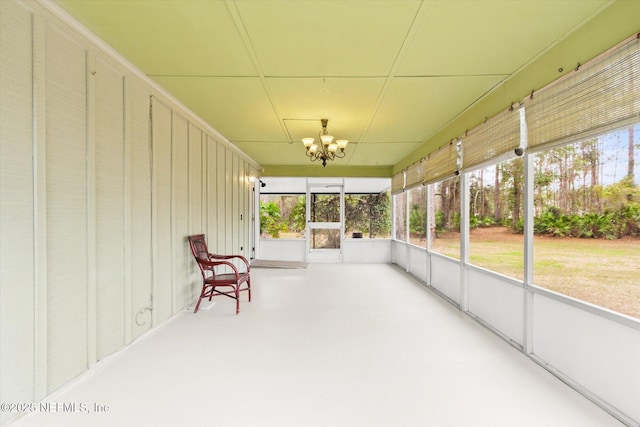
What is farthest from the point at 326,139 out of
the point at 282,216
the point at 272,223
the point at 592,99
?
the point at 272,223

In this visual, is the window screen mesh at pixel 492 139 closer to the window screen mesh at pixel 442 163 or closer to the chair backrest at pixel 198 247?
the window screen mesh at pixel 442 163

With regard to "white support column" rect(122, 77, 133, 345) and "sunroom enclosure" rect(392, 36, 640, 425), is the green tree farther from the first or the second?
"white support column" rect(122, 77, 133, 345)

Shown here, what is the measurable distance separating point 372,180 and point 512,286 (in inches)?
213

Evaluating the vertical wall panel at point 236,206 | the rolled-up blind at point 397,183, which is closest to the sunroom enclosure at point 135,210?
the vertical wall panel at point 236,206

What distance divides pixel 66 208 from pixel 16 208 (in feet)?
1.05

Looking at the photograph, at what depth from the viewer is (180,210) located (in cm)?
370

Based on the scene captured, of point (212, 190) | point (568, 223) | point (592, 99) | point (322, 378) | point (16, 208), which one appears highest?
point (592, 99)

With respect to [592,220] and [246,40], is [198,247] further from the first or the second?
[592,220]

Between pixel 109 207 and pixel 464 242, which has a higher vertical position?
pixel 109 207

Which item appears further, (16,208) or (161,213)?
(161,213)

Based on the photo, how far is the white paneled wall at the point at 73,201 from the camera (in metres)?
1.69

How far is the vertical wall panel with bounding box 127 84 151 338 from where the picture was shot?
9.12 feet

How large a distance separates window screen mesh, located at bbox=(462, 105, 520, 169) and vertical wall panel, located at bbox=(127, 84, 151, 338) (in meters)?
3.64

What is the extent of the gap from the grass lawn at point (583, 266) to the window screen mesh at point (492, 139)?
0.88 m
